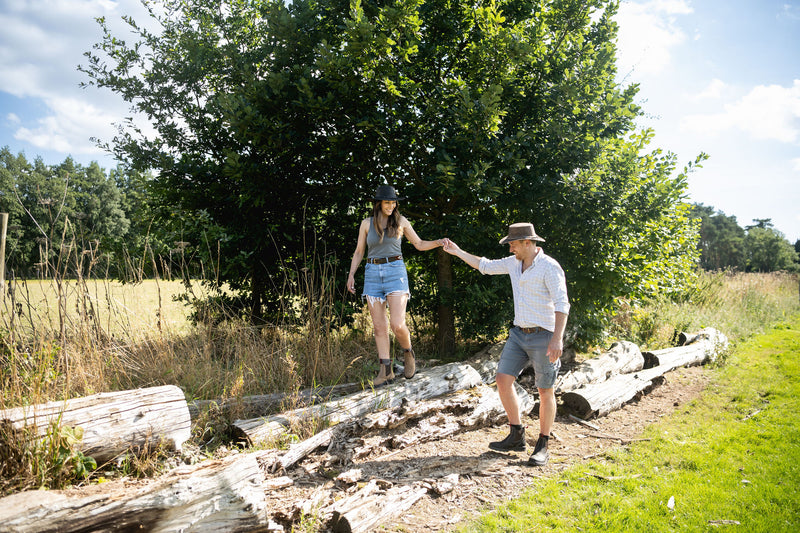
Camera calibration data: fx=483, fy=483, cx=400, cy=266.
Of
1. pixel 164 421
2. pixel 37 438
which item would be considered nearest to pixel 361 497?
pixel 164 421

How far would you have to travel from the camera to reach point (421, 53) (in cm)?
705

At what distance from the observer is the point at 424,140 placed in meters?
7.08

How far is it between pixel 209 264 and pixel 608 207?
5.78 meters

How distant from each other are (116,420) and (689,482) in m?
4.83

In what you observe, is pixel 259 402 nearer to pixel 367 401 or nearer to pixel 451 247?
pixel 367 401

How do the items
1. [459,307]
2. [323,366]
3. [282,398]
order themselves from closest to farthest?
1. [282,398]
2. [323,366]
3. [459,307]

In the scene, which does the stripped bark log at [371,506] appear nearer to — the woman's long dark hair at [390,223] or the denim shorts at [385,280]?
the denim shorts at [385,280]

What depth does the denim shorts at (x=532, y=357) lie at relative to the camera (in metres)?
4.49

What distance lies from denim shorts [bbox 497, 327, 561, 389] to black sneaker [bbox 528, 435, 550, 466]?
0.56 metres

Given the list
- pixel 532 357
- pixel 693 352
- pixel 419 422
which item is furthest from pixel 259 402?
pixel 693 352

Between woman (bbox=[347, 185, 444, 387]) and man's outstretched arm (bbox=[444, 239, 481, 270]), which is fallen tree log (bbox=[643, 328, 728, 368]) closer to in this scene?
man's outstretched arm (bbox=[444, 239, 481, 270])

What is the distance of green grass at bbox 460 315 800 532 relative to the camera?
3.59 m

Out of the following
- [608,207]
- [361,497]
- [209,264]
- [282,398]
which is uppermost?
[608,207]

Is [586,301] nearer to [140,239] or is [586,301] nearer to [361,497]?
[361,497]
